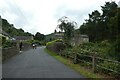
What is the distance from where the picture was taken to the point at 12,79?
13.6 m

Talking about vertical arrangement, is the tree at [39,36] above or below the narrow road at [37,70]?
above

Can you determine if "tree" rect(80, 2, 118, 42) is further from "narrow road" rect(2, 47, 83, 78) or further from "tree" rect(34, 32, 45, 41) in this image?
"tree" rect(34, 32, 45, 41)

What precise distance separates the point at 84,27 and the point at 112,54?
3411 inches

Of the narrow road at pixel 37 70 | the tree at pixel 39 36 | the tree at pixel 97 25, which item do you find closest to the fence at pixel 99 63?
the narrow road at pixel 37 70

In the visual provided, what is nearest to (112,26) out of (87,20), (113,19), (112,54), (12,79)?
(113,19)

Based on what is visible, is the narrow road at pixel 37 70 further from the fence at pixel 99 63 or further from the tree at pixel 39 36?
the tree at pixel 39 36

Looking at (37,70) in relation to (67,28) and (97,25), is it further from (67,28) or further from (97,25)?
(97,25)

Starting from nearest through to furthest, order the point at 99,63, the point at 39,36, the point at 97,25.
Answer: the point at 99,63, the point at 97,25, the point at 39,36

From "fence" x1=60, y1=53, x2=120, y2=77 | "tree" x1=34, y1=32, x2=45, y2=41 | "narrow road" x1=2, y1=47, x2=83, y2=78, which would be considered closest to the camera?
"fence" x1=60, y1=53, x2=120, y2=77

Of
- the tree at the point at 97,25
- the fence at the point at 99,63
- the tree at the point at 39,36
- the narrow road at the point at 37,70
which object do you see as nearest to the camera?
the fence at the point at 99,63

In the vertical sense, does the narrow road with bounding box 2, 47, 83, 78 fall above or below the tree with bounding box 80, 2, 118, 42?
below

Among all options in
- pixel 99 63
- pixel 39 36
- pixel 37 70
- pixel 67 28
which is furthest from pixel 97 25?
pixel 39 36

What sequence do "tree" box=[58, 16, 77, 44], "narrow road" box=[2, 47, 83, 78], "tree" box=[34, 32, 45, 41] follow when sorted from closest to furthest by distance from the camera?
1. "narrow road" box=[2, 47, 83, 78]
2. "tree" box=[58, 16, 77, 44]
3. "tree" box=[34, 32, 45, 41]

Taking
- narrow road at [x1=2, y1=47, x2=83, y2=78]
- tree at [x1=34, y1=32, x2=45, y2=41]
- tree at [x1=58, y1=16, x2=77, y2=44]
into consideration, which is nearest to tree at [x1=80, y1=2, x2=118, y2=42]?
tree at [x1=58, y1=16, x2=77, y2=44]
